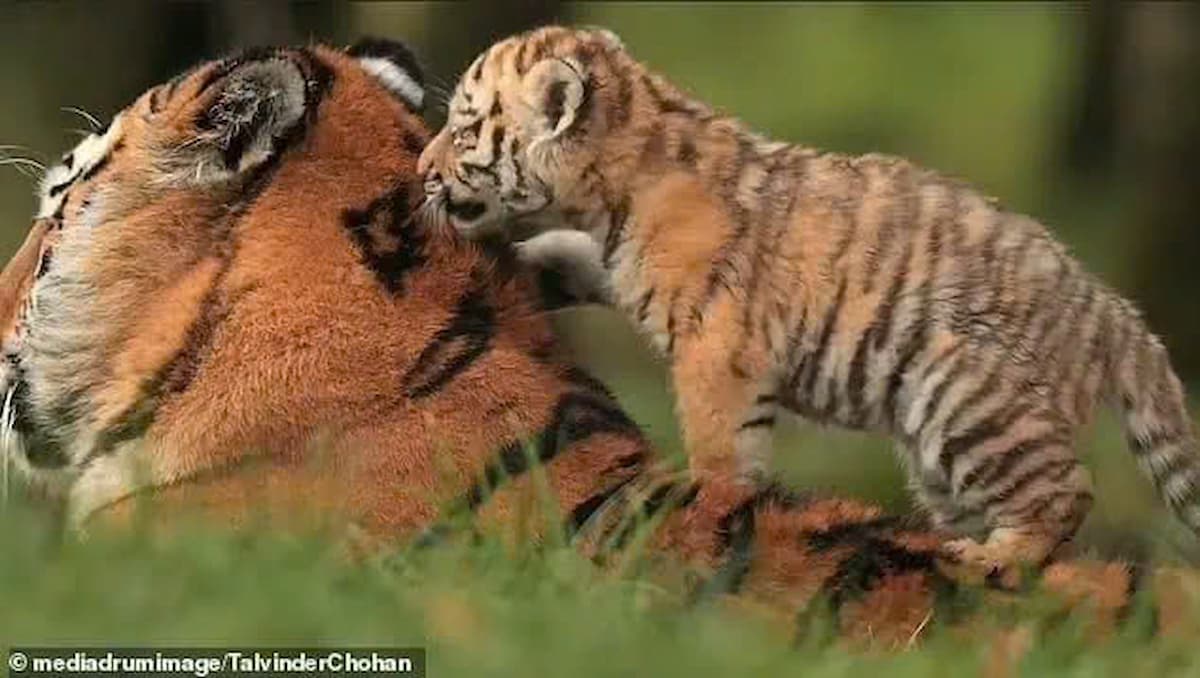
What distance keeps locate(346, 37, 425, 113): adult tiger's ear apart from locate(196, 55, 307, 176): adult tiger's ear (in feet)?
1.13

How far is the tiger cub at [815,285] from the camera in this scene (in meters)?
5.73

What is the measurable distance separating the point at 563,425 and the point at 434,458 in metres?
0.25

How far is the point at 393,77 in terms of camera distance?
5.55 metres

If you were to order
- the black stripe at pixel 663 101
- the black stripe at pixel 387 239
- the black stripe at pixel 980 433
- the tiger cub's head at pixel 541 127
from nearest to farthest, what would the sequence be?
1. the black stripe at pixel 387 239
2. the black stripe at pixel 980 433
3. the tiger cub's head at pixel 541 127
4. the black stripe at pixel 663 101

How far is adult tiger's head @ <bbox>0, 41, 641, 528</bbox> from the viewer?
4.96 metres

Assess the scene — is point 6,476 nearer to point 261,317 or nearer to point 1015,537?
point 261,317

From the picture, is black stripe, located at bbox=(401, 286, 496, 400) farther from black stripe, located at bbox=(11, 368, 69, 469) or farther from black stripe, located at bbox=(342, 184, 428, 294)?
black stripe, located at bbox=(11, 368, 69, 469)

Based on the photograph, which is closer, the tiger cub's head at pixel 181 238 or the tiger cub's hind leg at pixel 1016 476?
the tiger cub's head at pixel 181 238

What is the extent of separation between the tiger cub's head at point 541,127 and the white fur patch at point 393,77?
36 centimetres

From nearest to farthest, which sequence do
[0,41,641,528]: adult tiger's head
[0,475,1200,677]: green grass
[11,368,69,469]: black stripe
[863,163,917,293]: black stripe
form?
[0,475,1200,677]: green grass → [0,41,641,528]: adult tiger's head → [11,368,69,469]: black stripe → [863,163,917,293]: black stripe

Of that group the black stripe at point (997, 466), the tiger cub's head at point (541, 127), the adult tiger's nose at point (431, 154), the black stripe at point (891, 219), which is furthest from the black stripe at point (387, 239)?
the black stripe at point (997, 466)

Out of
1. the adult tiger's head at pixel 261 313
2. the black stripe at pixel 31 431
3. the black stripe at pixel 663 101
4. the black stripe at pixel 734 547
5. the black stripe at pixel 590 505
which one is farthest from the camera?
the black stripe at pixel 663 101

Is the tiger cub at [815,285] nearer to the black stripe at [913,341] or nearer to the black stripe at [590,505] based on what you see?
the black stripe at [913,341]

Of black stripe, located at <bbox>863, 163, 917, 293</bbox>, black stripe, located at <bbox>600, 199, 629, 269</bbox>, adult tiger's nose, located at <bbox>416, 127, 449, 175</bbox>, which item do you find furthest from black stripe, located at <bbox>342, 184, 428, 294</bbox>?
black stripe, located at <bbox>863, 163, 917, 293</bbox>
